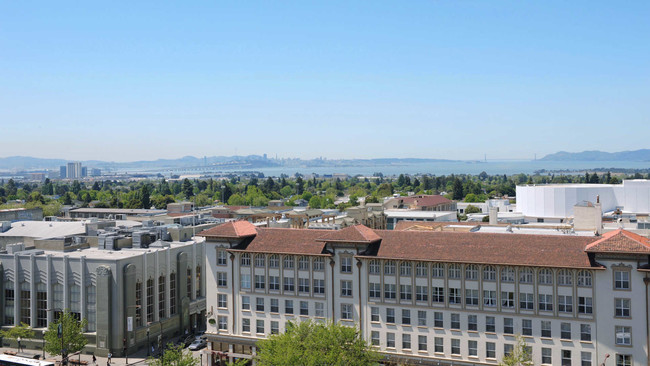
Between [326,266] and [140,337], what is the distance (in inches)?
988

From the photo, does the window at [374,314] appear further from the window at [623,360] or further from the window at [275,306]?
the window at [623,360]

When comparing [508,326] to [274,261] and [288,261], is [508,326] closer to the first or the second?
[288,261]

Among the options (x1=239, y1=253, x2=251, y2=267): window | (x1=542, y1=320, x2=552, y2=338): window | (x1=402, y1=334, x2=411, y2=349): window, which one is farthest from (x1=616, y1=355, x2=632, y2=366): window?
(x1=239, y1=253, x2=251, y2=267): window

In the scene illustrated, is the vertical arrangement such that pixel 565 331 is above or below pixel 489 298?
below

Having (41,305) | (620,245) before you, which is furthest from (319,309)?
(41,305)

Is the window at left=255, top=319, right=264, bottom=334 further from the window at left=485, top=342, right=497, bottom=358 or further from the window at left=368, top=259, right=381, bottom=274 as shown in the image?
the window at left=485, top=342, right=497, bottom=358

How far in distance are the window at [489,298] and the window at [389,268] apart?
842 cm

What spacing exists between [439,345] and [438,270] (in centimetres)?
667

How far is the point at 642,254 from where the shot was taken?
47.7 meters

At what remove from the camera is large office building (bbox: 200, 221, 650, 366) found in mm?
49156

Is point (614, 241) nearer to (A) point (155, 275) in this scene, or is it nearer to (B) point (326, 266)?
(B) point (326, 266)

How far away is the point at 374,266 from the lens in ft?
188

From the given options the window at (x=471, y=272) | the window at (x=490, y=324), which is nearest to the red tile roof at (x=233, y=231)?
the window at (x=471, y=272)

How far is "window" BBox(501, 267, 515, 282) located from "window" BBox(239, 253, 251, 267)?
81.0 feet
